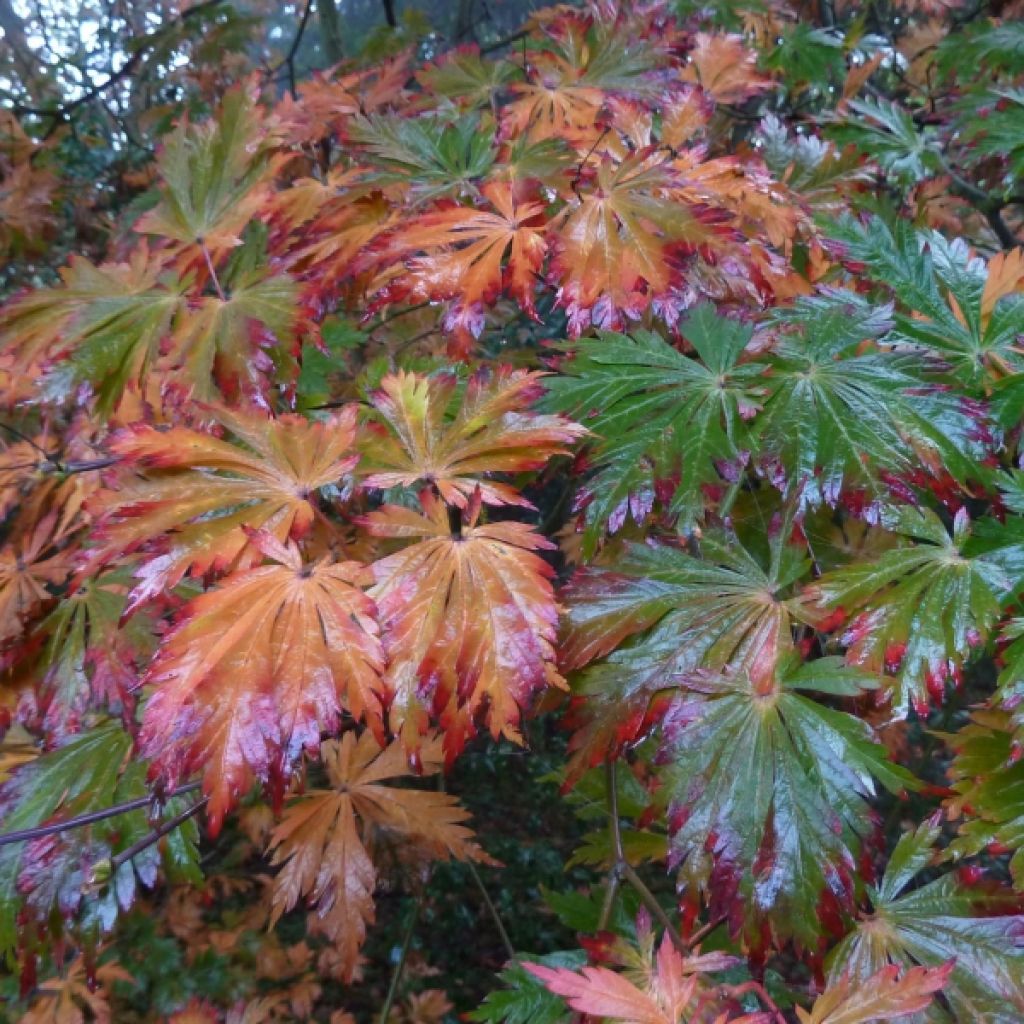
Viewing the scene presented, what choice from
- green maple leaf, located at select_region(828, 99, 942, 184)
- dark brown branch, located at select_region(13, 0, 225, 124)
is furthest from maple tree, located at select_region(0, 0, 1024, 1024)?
dark brown branch, located at select_region(13, 0, 225, 124)

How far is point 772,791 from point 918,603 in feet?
1.18

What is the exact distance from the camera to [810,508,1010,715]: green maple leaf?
1091 mm

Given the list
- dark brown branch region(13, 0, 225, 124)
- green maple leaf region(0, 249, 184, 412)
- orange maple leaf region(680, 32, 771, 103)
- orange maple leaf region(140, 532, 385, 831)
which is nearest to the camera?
orange maple leaf region(140, 532, 385, 831)

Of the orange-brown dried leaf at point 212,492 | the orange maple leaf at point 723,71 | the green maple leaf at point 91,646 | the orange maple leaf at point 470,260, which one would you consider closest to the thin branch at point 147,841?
the green maple leaf at point 91,646

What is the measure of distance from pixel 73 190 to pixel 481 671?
398 centimetres

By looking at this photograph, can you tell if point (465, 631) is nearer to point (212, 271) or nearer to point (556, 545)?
point (556, 545)

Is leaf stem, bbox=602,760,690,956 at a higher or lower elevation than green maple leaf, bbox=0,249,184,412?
lower

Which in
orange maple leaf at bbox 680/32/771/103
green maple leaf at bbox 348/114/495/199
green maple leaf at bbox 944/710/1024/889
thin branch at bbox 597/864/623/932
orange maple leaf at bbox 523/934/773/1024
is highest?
green maple leaf at bbox 348/114/495/199

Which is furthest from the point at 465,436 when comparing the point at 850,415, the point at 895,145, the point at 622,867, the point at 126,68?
the point at 126,68

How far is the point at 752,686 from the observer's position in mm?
1113

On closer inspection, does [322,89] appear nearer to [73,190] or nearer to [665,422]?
[665,422]

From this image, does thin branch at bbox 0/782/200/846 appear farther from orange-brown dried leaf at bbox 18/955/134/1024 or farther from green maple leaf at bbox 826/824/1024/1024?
orange-brown dried leaf at bbox 18/955/134/1024

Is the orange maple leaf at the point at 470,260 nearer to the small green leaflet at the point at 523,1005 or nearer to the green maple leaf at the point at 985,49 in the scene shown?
the small green leaflet at the point at 523,1005

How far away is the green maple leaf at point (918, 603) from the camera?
1091 millimetres
